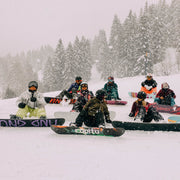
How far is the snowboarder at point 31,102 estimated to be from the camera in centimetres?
620

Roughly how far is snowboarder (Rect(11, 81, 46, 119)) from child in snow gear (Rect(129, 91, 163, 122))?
10.8 ft

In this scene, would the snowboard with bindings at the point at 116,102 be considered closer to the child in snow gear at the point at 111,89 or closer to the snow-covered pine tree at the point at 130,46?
the child in snow gear at the point at 111,89

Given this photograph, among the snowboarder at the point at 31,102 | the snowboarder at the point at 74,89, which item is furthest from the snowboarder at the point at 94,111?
the snowboarder at the point at 74,89

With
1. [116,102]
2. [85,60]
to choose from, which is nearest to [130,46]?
[85,60]

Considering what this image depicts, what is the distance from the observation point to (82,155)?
3682 mm

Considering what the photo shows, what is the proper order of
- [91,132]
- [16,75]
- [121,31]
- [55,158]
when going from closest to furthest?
[55,158] < [91,132] < [121,31] < [16,75]

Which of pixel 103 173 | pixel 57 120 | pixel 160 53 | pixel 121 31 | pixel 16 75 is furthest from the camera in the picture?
pixel 16 75

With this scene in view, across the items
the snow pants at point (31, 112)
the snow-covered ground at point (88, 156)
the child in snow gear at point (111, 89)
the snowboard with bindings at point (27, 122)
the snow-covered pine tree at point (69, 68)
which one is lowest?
the snow-covered ground at point (88, 156)

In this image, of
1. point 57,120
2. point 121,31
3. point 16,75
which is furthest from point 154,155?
point 16,75

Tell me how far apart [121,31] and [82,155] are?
42.9 meters

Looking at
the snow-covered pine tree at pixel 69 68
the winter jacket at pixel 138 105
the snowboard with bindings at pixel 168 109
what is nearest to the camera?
the winter jacket at pixel 138 105

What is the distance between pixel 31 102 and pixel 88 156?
3438 millimetres

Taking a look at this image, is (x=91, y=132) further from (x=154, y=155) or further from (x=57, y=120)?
(x=154, y=155)

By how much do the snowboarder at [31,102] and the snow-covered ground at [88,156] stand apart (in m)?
0.96
